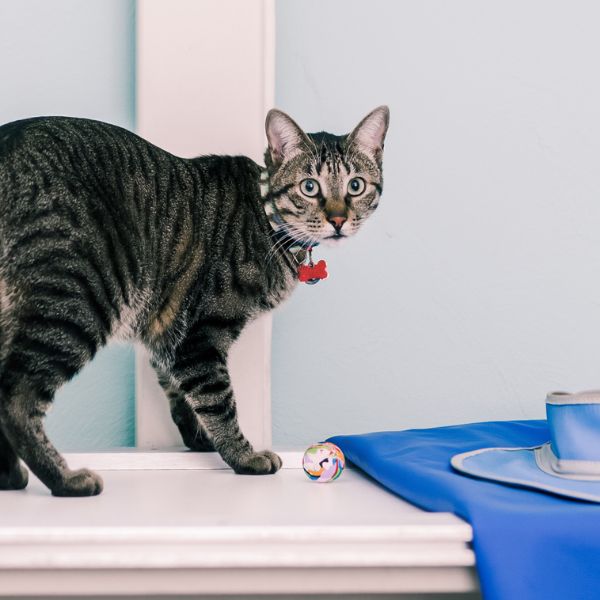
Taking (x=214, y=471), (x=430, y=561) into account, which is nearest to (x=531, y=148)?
(x=214, y=471)

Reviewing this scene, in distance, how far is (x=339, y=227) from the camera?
1.13m

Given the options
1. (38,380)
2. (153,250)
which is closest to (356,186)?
(153,250)

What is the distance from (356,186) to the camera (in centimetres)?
117

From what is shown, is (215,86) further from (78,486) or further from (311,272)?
(78,486)

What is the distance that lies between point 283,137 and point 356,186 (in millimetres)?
142

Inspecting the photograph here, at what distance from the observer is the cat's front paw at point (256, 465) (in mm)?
1106

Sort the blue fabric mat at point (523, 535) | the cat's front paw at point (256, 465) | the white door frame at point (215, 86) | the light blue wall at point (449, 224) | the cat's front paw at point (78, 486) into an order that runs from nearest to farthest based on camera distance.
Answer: the blue fabric mat at point (523, 535), the cat's front paw at point (78, 486), the cat's front paw at point (256, 465), the white door frame at point (215, 86), the light blue wall at point (449, 224)

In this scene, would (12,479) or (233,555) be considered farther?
(12,479)

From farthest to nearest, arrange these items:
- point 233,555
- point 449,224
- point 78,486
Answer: point 449,224
point 78,486
point 233,555

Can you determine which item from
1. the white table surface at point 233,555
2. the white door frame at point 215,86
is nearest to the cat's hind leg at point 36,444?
the white table surface at point 233,555

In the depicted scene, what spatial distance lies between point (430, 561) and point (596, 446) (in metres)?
0.30

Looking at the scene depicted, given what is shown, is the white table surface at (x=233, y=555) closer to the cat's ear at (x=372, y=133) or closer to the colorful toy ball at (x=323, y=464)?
the colorful toy ball at (x=323, y=464)

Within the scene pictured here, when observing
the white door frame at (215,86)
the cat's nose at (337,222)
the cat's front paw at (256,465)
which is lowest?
the cat's front paw at (256,465)

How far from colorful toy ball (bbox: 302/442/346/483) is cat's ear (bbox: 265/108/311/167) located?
0.47m
